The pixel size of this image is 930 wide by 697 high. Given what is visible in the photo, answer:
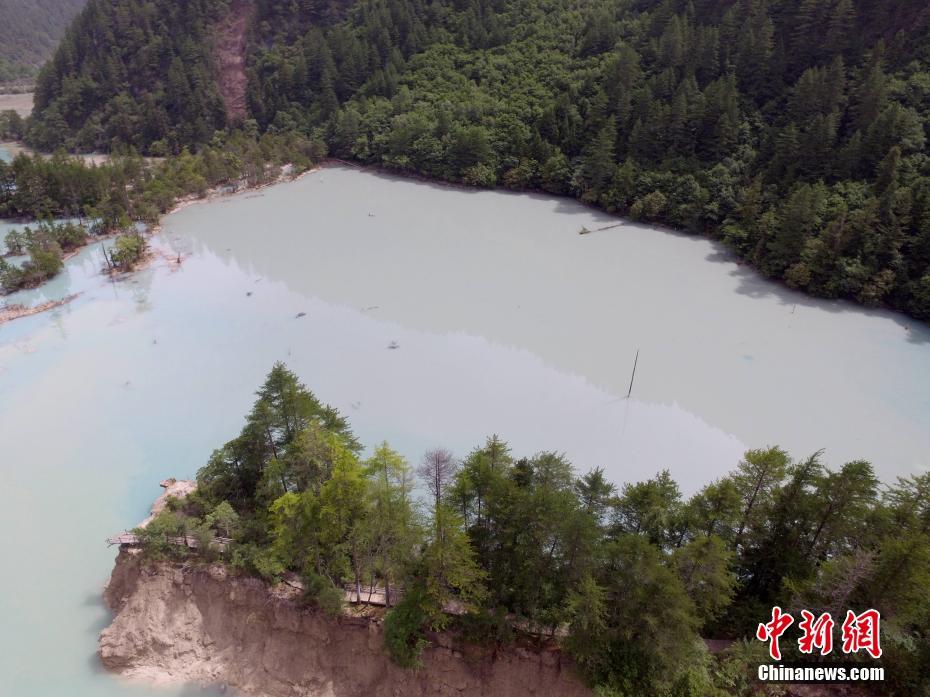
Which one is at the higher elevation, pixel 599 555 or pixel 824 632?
pixel 599 555

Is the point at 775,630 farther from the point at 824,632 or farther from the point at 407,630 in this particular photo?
the point at 407,630

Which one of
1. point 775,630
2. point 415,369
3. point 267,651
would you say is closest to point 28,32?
point 415,369

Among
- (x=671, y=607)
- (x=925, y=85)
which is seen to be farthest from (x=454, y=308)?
(x=925, y=85)

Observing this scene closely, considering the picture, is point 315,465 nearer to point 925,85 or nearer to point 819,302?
point 819,302

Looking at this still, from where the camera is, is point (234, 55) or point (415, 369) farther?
point (234, 55)

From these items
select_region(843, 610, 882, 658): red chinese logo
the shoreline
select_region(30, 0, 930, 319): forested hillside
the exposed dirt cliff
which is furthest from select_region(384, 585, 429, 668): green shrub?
the exposed dirt cliff
